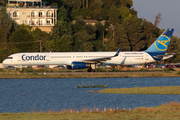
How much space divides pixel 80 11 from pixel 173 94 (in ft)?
362

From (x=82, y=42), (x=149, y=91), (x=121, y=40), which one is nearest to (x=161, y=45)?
(x=149, y=91)

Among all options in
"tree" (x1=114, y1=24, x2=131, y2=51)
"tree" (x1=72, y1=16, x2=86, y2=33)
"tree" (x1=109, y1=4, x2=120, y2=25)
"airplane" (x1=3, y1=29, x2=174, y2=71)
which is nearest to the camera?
"airplane" (x1=3, y1=29, x2=174, y2=71)

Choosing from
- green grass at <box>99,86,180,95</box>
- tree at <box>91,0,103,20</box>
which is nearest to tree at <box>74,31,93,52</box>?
tree at <box>91,0,103,20</box>

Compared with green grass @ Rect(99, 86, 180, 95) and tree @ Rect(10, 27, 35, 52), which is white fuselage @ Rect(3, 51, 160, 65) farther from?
tree @ Rect(10, 27, 35, 52)

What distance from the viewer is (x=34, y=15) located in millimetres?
115375

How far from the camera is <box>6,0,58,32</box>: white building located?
114000 millimetres

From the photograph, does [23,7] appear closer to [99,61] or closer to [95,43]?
[95,43]

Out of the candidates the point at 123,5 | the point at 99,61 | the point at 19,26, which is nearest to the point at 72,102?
the point at 99,61

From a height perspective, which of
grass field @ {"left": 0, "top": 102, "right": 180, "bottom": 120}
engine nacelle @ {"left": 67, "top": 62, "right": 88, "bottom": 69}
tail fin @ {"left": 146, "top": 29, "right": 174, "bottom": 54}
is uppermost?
tail fin @ {"left": 146, "top": 29, "right": 174, "bottom": 54}

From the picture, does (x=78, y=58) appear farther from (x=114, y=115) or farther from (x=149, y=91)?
(x=114, y=115)

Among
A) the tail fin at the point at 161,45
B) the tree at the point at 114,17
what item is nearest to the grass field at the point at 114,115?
the tail fin at the point at 161,45

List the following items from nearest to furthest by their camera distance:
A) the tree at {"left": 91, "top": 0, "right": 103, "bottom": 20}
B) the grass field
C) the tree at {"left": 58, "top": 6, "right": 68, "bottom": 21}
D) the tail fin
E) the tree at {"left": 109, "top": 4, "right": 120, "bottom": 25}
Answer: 1. the grass field
2. the tail fin
3. the tree at {"left": 58, "top": 6, "right": 68, "bottom": 21}
4. the tree at {"left": 109, "top": 4, "right": 120, "bottom": 25}
5. the tree at {"left": 91, "top": 0, "right": 103, "bottom": 20}

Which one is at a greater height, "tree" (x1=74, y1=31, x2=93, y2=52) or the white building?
the white building

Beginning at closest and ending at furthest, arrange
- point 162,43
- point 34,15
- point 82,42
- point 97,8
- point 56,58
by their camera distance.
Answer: point 56,58, point 162,43, point 82,42, point 34,15, point 97,8
